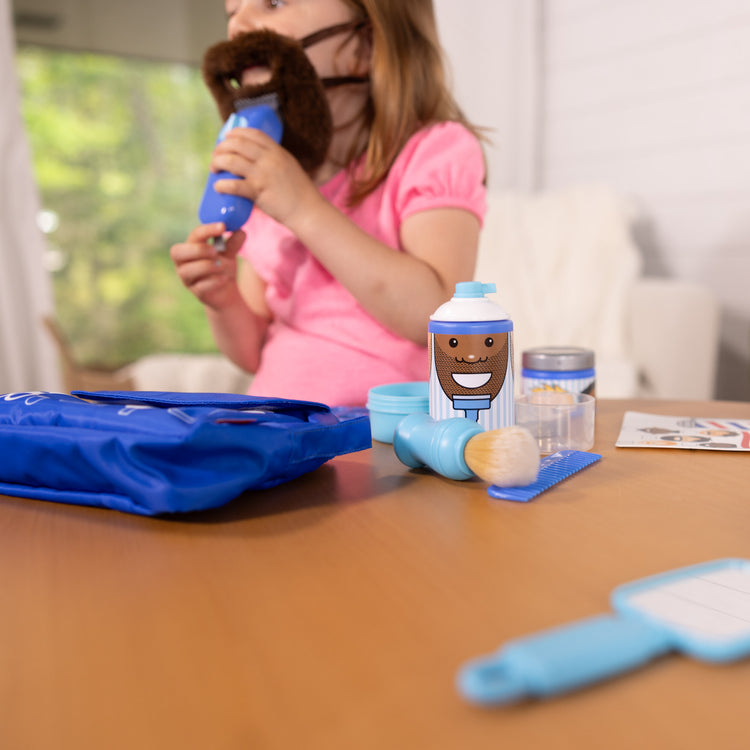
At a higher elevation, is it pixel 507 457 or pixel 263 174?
pixel 263 174

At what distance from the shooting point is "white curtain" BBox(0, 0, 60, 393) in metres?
1.98

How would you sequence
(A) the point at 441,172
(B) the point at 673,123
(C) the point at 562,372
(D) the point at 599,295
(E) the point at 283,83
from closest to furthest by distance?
1. (C) the point at 562,372
2. (E) the point at 283,83
3. (A) the point at 441,172
4. (D) the point at 599,295
5. (B) the point at 673,123

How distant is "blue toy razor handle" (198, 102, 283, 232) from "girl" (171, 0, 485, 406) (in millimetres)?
27

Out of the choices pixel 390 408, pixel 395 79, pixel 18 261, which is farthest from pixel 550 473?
pixel 18 261

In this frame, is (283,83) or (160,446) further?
(283,83)

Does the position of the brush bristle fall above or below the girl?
below

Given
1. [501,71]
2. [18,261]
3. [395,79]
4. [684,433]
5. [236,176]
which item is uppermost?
[501,71]

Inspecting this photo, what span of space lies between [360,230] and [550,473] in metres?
0.42

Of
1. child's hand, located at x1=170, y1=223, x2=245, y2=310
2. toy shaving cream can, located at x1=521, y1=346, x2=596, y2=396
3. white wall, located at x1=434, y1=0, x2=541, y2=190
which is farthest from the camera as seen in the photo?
white wall, located at x1=434, y1=0, x2=541, y2=190

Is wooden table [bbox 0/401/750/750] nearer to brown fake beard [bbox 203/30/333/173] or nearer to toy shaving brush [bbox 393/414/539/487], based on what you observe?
toy shaving brush [bbox 393/414/539/487]

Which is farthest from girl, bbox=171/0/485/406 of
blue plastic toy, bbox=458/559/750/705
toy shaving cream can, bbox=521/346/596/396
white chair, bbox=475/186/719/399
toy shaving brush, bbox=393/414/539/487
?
white chair, bbox=475/186/719/399

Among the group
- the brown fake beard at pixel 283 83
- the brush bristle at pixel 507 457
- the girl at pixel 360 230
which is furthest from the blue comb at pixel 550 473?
the brown fake beard at pixel 283 83

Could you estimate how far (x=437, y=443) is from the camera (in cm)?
49

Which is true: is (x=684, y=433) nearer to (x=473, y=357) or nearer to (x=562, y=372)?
(x=562, y=372)
